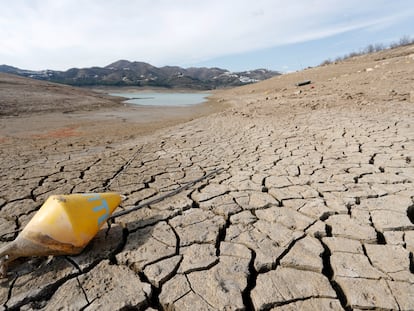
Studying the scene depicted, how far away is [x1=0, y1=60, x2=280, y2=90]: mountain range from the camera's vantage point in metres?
55.2

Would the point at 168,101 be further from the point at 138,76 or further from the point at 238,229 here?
the point at 138,76

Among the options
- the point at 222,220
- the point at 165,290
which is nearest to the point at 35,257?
the point at 165,290

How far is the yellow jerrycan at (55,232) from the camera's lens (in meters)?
1.54

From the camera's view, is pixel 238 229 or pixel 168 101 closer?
pixel 238 229

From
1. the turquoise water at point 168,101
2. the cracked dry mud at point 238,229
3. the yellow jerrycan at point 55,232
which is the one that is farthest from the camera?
the turquoise water at point 168,101

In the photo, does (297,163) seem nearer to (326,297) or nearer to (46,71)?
(326,297)

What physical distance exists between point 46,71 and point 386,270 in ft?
323

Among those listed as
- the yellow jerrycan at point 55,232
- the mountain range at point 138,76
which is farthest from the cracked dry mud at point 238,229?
the mountain range at point 138,76

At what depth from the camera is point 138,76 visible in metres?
76.9

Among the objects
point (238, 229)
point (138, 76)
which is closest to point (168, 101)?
point (238, 229)

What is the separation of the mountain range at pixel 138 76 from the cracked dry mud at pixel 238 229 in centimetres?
5078

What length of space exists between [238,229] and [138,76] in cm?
8105

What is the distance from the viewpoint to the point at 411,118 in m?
4.80

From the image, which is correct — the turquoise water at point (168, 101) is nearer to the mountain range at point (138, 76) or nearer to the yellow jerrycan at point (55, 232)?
the yellow jerrycan at point (55, 232)
